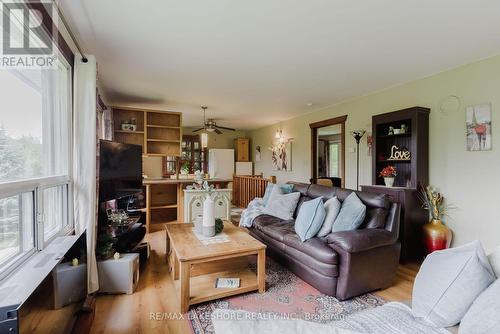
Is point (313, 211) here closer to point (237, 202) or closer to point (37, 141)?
point (37, 141)

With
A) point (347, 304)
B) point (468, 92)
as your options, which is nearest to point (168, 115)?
point (347, 304)

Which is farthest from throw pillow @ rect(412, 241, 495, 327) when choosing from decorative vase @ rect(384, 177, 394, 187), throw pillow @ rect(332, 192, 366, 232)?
decorative vase @ rect(384, 177, 394, 187)

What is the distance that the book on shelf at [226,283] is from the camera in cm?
226

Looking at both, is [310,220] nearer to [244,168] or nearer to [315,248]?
[315,248]

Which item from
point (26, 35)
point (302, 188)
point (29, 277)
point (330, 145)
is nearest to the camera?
point (29, 277)

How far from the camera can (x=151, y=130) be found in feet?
16.1

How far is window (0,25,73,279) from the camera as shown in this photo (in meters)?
1.38

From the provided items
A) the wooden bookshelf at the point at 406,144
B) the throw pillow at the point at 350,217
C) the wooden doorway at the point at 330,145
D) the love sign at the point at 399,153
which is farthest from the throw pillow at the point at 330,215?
the wooden doorway at the point at 330,145

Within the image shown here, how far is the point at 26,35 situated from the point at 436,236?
4.28 m

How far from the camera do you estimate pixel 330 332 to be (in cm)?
98

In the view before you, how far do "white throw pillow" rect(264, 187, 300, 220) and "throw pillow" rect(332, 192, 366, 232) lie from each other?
903mm

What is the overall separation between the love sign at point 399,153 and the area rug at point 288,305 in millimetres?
2063

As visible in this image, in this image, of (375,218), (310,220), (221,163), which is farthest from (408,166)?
(221,163)

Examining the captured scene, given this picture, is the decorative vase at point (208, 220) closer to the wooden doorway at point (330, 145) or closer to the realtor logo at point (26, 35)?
the realtor logo at point (26, 35)
